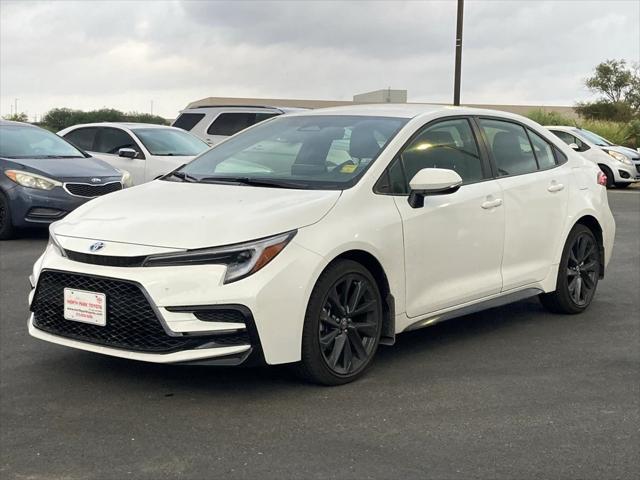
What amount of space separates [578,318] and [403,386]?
2515mm

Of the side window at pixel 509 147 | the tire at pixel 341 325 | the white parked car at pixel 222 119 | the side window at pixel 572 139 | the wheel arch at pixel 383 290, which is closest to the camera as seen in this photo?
the tire at pixel 341 325

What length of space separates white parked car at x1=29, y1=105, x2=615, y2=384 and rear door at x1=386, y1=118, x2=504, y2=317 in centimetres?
1

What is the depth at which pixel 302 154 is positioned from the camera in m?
5.95

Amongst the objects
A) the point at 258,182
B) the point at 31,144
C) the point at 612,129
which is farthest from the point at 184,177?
the point at 612,129

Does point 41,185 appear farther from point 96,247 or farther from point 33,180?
point 96,247

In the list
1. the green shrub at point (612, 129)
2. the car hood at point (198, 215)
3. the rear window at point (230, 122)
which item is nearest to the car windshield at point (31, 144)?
the rear window at point (230, 122)

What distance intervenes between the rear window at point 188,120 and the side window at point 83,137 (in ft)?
12.3

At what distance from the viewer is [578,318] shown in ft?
23.7

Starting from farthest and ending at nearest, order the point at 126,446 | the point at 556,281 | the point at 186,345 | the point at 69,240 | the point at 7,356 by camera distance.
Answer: the point at 556,281, the point at 7,356, the point at 69,240, the point at 186,345, the point at 126,446

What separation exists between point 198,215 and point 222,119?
1404 cm

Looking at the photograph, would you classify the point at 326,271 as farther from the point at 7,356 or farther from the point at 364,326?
the point at 7,356

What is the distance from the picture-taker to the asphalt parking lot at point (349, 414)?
4.07 meters

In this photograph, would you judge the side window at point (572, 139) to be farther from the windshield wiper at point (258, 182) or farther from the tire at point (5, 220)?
the windshield wiper at point (258, 182)

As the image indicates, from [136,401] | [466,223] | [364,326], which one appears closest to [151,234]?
[136,401]
